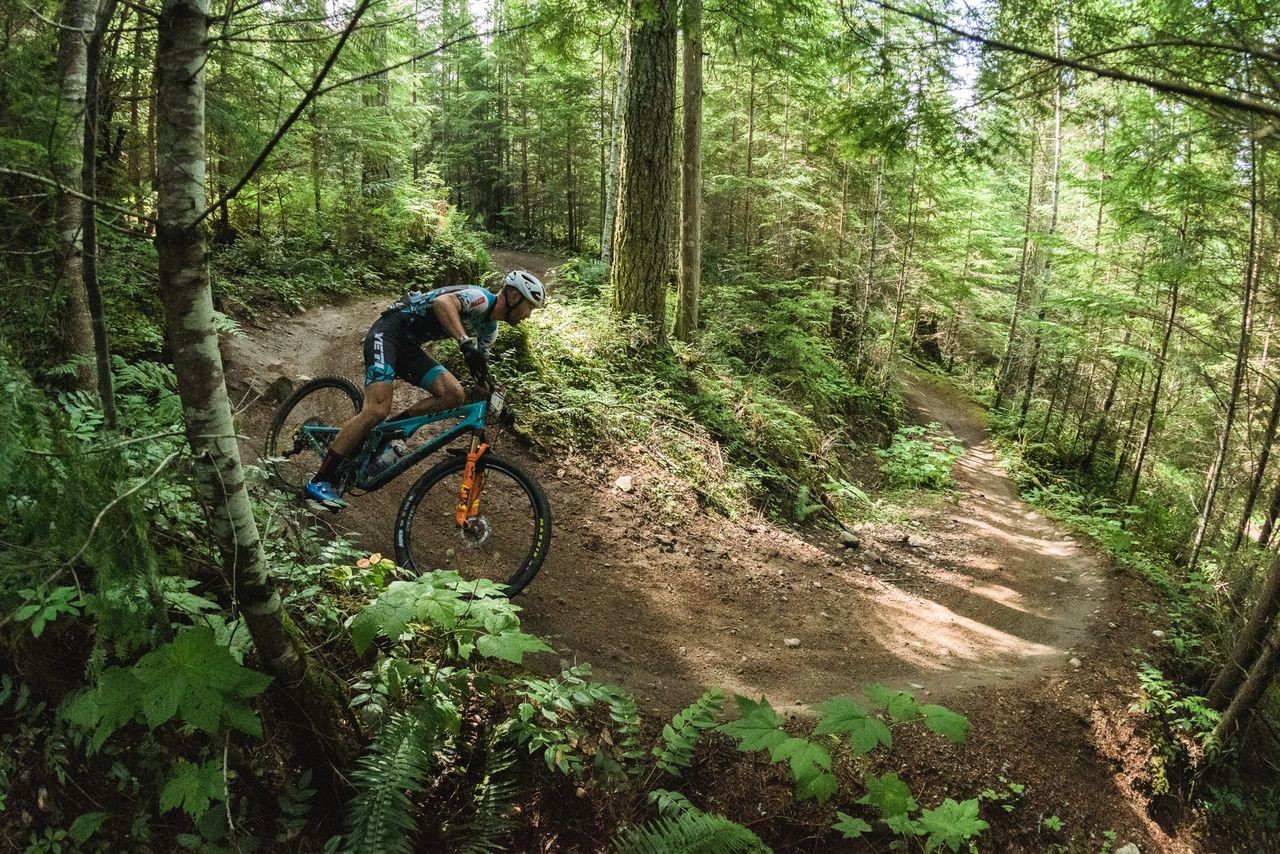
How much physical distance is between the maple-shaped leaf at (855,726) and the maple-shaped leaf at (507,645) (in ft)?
5.04

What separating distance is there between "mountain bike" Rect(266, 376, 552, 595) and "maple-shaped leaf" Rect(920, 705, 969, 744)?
2.73m

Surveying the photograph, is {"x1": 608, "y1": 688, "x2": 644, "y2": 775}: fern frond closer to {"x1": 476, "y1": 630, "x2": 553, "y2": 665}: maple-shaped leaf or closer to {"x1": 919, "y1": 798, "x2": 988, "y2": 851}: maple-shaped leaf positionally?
{"x1": 476, "y1": 630, "x2": 553, "y2": 665}: maple-shaped leaf

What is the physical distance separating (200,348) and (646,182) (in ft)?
29.0

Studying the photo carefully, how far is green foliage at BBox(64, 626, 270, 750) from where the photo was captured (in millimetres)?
2137

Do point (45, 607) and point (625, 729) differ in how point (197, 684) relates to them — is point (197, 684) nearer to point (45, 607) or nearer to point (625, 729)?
point (45, 607)

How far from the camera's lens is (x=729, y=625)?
602cm

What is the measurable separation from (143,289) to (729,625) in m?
6.79

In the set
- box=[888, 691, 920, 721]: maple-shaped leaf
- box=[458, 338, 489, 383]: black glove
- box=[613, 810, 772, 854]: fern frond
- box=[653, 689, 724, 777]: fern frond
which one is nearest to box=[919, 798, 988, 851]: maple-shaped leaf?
box=[888, 691, 920, 721]: maple-shaped leaf

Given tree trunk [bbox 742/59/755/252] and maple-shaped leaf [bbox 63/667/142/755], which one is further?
tree trunk [bbox 742/59/755/252]

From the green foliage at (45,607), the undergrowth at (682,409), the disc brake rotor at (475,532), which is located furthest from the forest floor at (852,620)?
the green foliage at (45,607)

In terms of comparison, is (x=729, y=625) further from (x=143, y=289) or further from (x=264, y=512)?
(x=143, y=289)

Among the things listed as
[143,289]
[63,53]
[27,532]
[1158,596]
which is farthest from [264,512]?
[1158,596]

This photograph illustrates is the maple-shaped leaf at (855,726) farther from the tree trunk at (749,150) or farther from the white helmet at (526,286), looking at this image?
the tree trunk at (749,150)

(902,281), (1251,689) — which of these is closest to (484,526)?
(1251,689)
